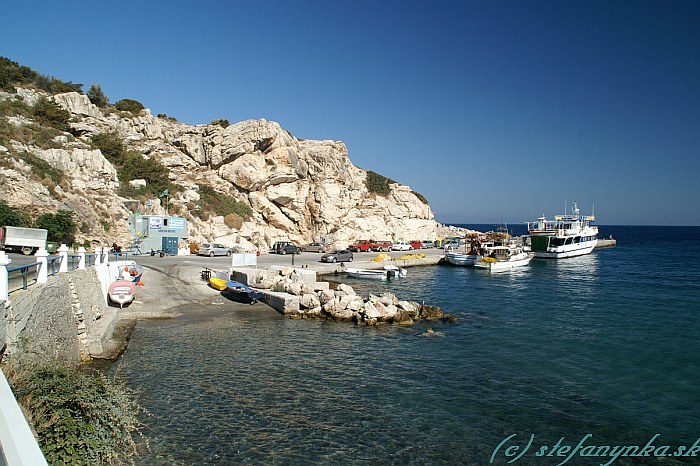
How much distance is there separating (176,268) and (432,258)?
33439 mm

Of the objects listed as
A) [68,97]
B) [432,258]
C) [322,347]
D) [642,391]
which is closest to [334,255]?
[432,258]

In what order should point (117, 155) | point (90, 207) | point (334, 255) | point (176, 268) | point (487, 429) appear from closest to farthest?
point (487, 429) → point (176, 268) → point (90, 207) → point (334, 255) → point (117, 155)

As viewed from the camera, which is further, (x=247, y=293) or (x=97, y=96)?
(x=97, y=96)

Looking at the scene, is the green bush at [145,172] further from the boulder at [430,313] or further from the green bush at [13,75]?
the boulder at [430,313]

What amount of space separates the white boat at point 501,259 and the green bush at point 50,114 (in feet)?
174

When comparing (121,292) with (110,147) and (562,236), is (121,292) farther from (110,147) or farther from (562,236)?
(562,236)

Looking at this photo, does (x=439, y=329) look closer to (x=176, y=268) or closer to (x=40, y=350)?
(x=40, y=350)

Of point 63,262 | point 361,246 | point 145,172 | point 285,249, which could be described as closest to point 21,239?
point 63,262

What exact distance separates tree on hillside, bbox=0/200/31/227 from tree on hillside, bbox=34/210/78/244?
89 cm

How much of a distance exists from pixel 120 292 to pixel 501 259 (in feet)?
146

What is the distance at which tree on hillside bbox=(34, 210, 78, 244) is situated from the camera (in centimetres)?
3612

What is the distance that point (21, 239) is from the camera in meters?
→ 29.5

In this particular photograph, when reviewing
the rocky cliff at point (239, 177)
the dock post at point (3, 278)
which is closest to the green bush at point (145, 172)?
the rocky cliff at point (239, 177)

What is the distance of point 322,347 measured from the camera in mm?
18516
